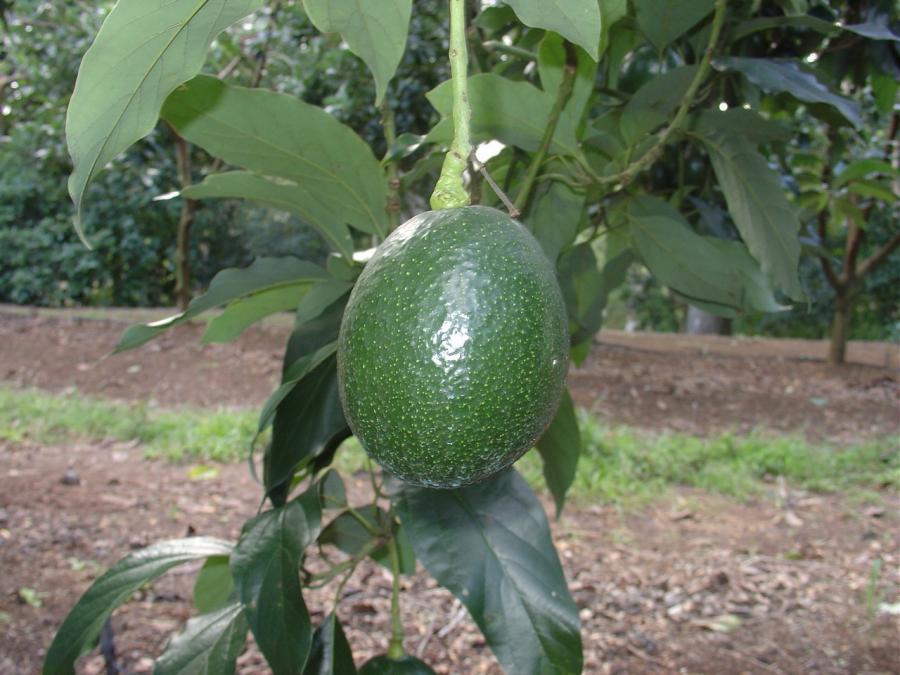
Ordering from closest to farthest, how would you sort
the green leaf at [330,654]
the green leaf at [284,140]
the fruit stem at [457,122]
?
the fruit stem at [457,122]
the green leaf at [284,140]
the green leaf at [330,654]

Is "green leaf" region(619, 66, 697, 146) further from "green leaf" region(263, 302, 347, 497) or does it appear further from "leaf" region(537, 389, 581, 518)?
"green leaf" region(263, 302, 347, 497)

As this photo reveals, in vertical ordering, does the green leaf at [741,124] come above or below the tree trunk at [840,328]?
above

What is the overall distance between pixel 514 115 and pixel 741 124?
1.37 ft

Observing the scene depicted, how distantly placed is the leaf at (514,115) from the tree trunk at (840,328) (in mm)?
4587

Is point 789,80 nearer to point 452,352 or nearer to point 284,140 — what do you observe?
point 284,140

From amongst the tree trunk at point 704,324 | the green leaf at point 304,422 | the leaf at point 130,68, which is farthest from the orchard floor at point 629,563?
the tree trunk at point 704,324

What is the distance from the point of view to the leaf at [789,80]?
48.1 inches

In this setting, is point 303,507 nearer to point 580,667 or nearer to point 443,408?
point 580,667

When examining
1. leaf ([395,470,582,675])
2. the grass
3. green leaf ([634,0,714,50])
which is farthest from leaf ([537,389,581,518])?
the grass

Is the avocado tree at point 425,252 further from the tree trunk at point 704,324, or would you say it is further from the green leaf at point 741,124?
the tree trunk at point 704,324

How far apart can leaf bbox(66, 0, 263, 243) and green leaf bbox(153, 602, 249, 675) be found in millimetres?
766

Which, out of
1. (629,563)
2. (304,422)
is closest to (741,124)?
(304,422)

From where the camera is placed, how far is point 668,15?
1225mm

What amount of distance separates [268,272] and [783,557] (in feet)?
7.97
